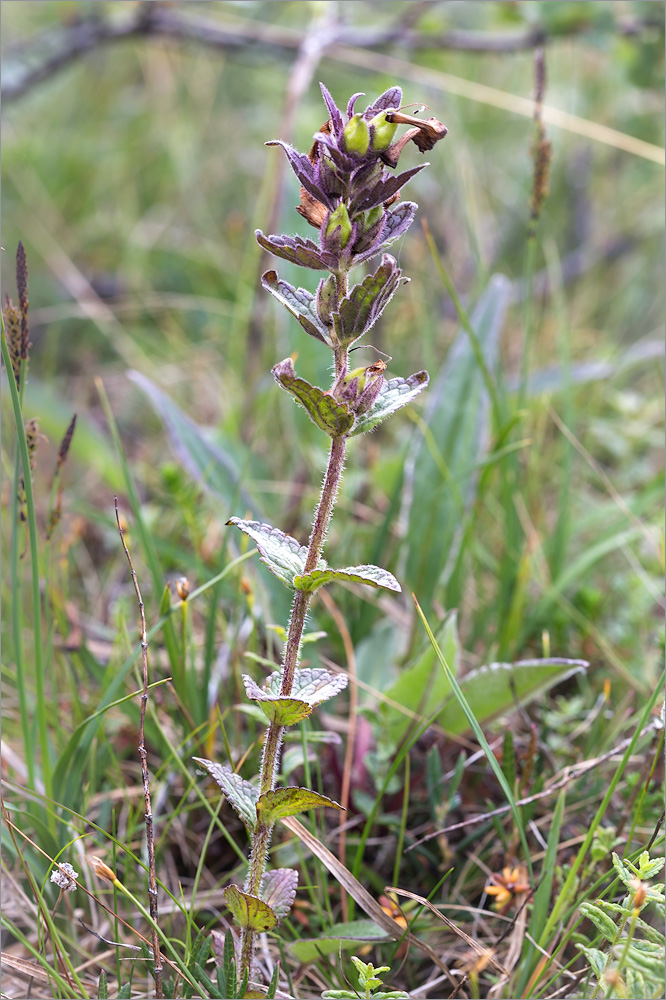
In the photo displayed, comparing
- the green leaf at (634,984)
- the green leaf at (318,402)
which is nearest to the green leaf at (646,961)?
the green leaf at (634,984)

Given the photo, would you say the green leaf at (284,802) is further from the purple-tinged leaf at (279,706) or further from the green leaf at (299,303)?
the green leaf at (299,303)

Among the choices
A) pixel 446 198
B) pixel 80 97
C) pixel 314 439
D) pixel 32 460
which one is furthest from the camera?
pixel 80 97

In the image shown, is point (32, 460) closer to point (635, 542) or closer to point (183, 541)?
point (183, 541)

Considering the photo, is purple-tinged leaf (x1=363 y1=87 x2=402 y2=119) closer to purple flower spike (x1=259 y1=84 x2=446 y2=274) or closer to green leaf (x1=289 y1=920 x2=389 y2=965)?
purple flower spike (x1=259 y1=84 x2=446 y2=274)

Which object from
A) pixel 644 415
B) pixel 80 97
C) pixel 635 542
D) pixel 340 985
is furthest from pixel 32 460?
pixel 80 97

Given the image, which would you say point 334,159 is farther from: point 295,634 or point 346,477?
point 346,477

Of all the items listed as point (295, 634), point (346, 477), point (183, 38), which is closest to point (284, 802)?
point (295, 634)

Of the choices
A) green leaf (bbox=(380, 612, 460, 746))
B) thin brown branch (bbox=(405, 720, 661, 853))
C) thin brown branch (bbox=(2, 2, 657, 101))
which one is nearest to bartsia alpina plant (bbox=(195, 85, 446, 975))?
thin brown branch (bbox=(405, 720, 661, 853))
